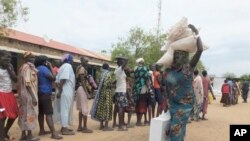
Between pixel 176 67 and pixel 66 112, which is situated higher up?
pixel 176 67

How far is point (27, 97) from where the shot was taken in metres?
7.89

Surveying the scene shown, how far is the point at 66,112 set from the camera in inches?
350

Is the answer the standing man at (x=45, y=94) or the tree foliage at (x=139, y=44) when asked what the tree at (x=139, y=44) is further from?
the standing man at (x=45, y=94)

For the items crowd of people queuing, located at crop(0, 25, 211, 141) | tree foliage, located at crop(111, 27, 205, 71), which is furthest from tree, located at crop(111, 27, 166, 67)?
crowd of people queuing, located at crop(0, 25, 211, 141)

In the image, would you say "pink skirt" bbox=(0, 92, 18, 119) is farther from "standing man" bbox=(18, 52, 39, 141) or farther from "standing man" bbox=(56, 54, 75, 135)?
"standing man" bbox=(56, 54, 75, 135)

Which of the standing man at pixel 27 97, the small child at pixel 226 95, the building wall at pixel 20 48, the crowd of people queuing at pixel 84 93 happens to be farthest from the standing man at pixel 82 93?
the small child at pixel 226 95

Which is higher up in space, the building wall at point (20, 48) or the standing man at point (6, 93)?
the building wall at point (20, 48)

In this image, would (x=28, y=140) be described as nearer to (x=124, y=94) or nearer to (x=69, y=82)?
(x=69, y=82)

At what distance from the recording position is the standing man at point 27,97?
25.8ft

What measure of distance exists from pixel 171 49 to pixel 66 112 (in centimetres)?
354

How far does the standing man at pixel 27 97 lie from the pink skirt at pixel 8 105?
207mm

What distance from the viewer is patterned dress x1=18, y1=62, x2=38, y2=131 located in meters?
7.87

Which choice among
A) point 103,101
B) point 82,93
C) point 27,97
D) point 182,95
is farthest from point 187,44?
point 103,101

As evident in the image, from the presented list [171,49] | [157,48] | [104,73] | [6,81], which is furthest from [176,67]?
[157,48]
